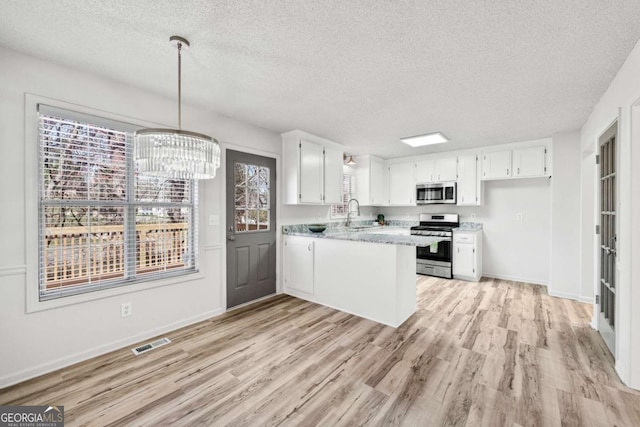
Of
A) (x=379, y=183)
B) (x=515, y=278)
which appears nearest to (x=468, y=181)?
(x=379, y=183)

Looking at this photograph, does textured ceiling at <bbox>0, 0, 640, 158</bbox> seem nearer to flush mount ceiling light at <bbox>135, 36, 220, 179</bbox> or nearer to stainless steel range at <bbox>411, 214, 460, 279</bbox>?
Answer: flush mount ceiling light at <bbox>135, 36, 220, 179</bbox>

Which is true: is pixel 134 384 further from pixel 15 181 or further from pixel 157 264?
pixel 15 181

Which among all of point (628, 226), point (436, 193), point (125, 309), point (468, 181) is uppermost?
point (468, 181)

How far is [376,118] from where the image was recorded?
3.37m

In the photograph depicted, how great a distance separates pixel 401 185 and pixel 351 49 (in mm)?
4096

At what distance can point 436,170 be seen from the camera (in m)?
5.28

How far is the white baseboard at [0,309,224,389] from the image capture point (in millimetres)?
2014

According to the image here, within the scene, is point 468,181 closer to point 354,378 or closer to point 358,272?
point 358,272

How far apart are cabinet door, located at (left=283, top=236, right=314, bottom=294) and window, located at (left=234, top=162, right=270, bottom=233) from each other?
458 mm

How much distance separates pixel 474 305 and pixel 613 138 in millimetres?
2292

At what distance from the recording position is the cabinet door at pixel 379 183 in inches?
220

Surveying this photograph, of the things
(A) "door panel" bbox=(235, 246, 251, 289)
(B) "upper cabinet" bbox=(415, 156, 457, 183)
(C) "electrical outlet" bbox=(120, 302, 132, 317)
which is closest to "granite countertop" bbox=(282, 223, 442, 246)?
(A) "door panel" bbox=(235, 246, 251, 289)

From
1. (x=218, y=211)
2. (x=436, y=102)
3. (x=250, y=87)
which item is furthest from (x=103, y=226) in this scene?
(x=436, y=102)

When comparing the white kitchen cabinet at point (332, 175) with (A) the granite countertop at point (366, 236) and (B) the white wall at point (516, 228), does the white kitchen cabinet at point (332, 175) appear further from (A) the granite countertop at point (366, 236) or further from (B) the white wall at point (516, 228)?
(B) the white wall at point (516, 228)
